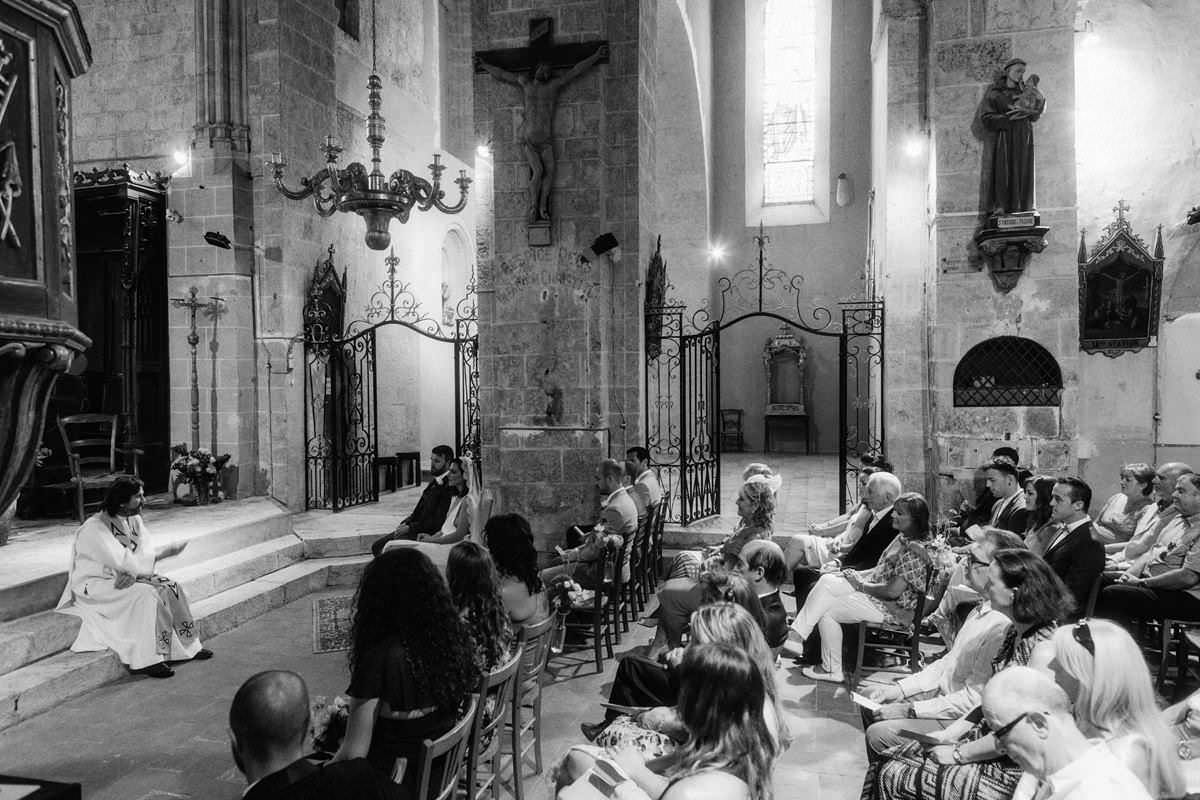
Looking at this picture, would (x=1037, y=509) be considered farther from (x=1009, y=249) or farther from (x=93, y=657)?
(x=93, y=657)

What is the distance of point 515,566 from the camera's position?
13.9 ft

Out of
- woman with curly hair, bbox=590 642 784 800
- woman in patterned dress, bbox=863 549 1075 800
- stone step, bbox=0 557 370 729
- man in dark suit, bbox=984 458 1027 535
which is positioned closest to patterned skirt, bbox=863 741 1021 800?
woman in patterned dress, bbox=863 549 1075 800

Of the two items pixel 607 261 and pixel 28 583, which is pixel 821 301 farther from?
pixel 28 583

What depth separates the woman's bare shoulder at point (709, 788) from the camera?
2.02 m

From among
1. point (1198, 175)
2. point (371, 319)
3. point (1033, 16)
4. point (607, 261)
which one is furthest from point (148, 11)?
point (1198, 175)

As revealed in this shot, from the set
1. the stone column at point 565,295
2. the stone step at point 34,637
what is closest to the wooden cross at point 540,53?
the stone column at point 565,295

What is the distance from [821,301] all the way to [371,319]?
31.8 ft

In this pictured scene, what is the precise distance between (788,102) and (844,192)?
2399mm

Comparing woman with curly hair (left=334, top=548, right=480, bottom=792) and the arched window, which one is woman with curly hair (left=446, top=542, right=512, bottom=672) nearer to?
woman with curly hair (left=334, top=548, right=480, bottom=792)

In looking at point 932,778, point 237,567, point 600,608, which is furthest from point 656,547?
point 932,778

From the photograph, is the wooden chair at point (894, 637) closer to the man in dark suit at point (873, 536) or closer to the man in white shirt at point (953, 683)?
the man in dark suit at point (873, 536)

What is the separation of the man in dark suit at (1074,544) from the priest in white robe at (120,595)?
5420 mm

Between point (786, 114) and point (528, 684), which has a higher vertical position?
point (786, 114)

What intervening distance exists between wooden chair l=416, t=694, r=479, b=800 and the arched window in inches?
634
